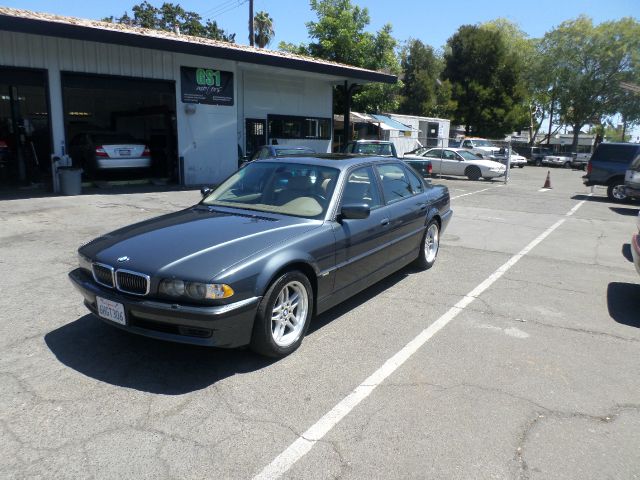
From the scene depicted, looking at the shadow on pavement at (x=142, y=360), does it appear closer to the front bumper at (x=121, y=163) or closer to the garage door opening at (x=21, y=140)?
the garage door opening at (x=21, y=140)

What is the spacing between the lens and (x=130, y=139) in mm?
15430

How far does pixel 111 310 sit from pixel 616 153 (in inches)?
685

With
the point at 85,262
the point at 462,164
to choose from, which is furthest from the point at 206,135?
the point at 85,262

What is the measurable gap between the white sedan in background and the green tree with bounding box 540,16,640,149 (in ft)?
104

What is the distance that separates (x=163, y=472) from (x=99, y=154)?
13.6 metres

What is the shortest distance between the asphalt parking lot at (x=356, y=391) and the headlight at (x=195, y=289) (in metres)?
0.67

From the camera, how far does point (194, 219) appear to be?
14.9 feet

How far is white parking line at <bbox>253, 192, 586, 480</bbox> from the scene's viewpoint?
8.87ft

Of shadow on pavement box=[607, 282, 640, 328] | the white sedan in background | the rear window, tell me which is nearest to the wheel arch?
shadow on pavement box=[607, 282, 640, 328]

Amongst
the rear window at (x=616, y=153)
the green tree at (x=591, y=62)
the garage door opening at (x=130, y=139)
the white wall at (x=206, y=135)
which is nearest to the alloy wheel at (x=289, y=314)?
the garage door opening at (x=130, y=139)

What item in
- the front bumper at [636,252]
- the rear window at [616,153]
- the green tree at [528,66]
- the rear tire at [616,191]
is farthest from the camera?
the green tree at [528,66]

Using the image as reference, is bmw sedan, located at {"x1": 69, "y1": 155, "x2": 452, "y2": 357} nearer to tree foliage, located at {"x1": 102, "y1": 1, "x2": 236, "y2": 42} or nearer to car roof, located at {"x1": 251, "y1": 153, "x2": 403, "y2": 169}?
car roof, located at {"x1": 251, "y1": 153, "x2": 403, "y2": 169}

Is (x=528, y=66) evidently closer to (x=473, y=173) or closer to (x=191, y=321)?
(x=473, y=173)

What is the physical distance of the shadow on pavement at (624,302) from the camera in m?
5.15
